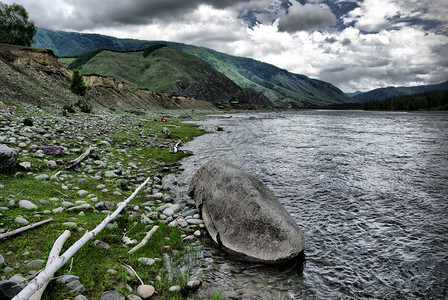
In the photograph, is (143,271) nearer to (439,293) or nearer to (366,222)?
(439,293)

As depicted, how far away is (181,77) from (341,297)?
684ft

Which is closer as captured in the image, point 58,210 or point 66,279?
point 66,279

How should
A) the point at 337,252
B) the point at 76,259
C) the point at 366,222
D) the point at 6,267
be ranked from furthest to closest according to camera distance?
the point at 366,222
the point at 337,252
the point at 76,259
the point at 6,267

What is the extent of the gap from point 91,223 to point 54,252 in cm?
165

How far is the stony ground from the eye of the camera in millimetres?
4496

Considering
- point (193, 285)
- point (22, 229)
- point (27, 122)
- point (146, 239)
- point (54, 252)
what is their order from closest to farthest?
point (54, 252) < point (193, 285) < point (22, 229) < point (146, 239) < point (27, 122)

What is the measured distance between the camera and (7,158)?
778 centimetres

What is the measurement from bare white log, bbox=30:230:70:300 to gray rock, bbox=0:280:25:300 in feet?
0.89

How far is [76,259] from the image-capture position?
4898mm

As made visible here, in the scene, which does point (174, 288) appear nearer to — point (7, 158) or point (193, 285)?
point (193, 285)

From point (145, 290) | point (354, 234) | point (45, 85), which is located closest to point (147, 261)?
point (145, 290)

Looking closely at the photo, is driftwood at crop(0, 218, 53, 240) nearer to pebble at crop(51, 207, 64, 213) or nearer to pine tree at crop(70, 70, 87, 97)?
pebble at crop(51, 207, 64, 213)

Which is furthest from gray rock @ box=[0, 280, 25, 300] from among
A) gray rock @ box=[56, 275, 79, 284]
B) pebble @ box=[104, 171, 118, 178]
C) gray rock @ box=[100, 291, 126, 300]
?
pebble @ box=[104, 171, 118, 178]

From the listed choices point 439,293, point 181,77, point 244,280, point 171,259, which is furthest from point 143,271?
point 181,77
